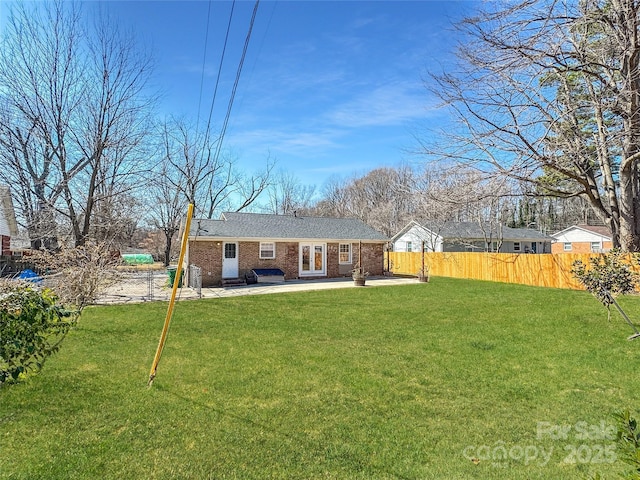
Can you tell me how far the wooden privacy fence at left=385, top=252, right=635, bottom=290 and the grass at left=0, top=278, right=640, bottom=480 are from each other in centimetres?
954

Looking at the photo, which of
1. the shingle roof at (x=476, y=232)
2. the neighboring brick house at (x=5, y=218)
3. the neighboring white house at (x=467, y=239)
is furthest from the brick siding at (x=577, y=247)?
the neighboring brick house at (x=5, y=218)

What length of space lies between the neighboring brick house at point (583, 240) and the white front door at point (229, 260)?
3245cm

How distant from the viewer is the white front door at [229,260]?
56.7 ft

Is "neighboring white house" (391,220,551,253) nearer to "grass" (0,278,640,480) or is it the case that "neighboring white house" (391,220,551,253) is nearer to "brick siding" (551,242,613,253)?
"brick siding" (551,242,613,253)

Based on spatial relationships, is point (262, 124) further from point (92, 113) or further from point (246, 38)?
point (92, 113)

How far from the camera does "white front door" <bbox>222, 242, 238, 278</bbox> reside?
680 inches

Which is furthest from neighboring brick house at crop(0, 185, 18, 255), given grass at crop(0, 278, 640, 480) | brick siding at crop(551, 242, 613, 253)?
brick siding at crop(551, 242, 613, 253)

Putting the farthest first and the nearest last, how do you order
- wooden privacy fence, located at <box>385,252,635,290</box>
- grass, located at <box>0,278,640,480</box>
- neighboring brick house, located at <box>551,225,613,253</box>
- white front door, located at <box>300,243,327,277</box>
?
neighboring brick house, located at <box>551,225,613,253</box> < white front door, located at <box>300,243,327,277</box> < wooden privacy fence, located at <box>385,252,635,290</box> < grass, located at <box>0,278,640,480</box>

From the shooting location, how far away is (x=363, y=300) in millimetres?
12250

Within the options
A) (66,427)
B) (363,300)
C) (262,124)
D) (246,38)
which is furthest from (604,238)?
(66,427)

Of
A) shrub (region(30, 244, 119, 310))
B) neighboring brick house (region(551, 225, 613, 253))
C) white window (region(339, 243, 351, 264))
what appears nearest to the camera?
shrub (region(30, 244, 119, 310))

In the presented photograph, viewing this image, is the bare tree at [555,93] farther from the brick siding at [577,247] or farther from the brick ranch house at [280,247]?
the brick siding at [577,247]

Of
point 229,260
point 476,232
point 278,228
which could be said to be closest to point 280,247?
point 278,228

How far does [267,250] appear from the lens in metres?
18.5
